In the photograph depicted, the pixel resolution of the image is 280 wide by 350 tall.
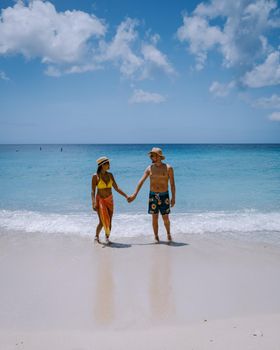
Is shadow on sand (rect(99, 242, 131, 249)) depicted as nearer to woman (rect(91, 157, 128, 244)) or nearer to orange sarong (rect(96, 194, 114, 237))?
woman (rect(91, 157, 128, 244))

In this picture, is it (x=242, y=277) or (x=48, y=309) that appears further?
(x=242, y=277)

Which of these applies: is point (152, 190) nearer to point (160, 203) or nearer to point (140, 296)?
point (160, 203)

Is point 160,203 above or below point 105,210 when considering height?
above

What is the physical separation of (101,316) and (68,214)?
5635 millimetres

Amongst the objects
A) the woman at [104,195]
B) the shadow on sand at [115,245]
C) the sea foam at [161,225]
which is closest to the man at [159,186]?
the shadow on sand at [115,245]

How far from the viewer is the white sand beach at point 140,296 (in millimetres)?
2902

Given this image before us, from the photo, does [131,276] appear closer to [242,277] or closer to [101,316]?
[101,316]

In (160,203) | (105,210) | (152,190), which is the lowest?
(105,210)

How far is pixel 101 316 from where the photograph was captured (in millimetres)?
3285

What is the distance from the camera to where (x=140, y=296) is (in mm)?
3727

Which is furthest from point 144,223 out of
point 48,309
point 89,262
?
point 48,309

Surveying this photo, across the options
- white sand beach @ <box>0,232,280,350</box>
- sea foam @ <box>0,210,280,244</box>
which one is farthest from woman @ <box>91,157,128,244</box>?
sea foam @ <box>0,210,280,244</box>

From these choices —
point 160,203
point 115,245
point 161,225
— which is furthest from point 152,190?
point 161,225

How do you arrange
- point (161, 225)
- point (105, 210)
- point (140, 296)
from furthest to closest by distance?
point (161, 225) < point (105, 210) < point (140, 296)
